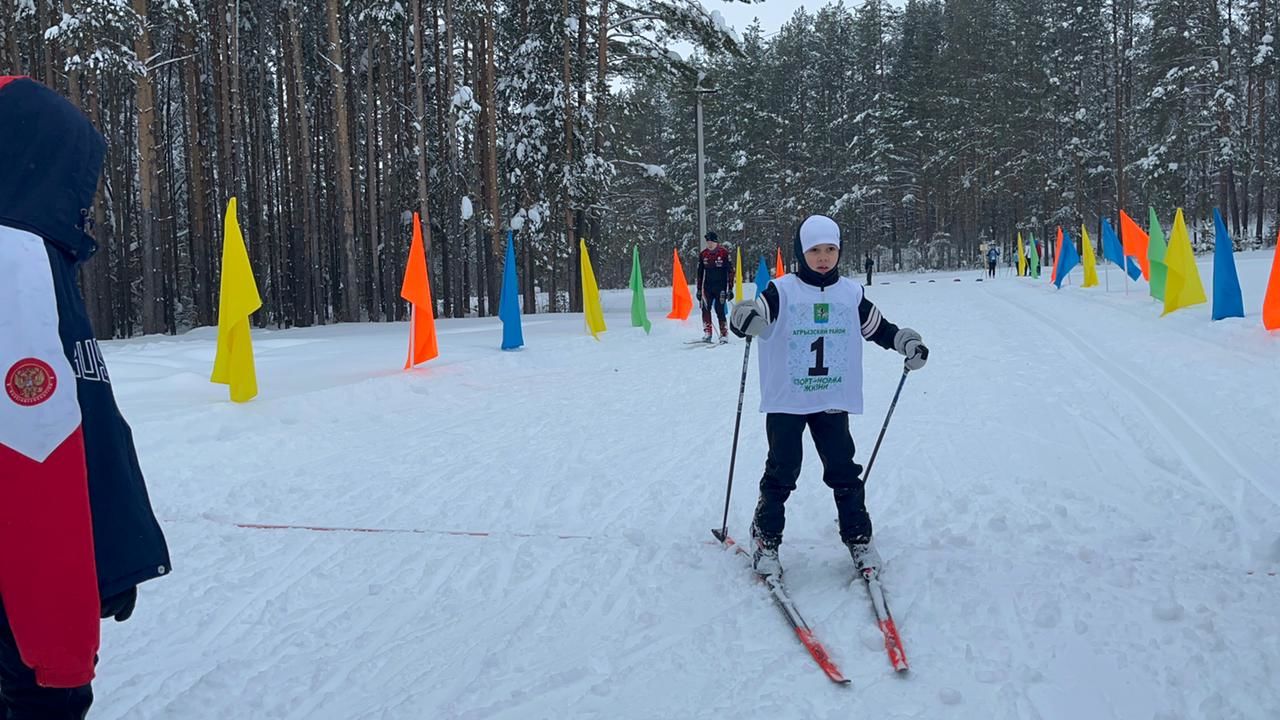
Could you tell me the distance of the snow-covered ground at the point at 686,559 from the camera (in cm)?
303

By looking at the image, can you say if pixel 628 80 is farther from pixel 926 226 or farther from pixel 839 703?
pixel 926 226

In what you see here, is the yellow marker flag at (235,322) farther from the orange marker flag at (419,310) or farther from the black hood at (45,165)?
the black hood at (45,165)

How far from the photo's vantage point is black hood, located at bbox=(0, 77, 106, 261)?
5.07ft

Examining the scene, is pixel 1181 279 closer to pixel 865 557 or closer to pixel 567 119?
pixel 865 557

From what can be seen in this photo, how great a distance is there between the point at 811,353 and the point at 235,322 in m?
7.11

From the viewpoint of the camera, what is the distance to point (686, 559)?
4.42 m

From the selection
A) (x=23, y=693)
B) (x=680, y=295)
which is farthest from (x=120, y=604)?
(x=680, y=295)

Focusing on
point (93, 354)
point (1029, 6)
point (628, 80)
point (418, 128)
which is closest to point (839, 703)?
point (93, 354)

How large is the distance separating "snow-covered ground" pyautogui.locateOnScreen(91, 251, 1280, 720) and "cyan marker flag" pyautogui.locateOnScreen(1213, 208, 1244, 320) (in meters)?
3.36

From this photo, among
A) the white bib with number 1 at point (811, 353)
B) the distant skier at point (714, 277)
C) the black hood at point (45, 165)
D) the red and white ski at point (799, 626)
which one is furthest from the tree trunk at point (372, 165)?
the black hood at point (45, 165)

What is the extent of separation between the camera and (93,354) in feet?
5.50

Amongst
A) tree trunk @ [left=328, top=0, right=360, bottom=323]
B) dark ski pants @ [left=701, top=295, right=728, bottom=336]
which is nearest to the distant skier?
dark ski pants @ [left=701, top=295, right=728, bottom=336]

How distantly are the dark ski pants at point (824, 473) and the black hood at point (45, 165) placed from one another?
10.1 feet

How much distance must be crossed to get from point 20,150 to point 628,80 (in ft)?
85.3
